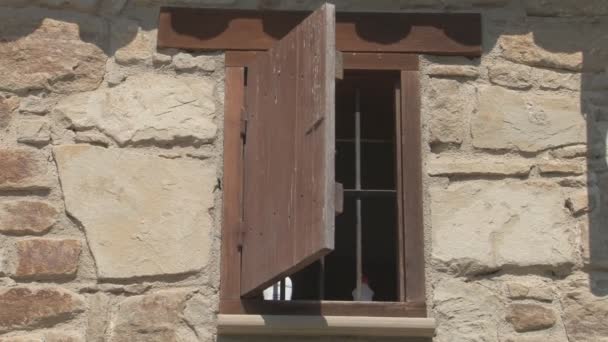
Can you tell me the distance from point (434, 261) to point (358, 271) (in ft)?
0.94

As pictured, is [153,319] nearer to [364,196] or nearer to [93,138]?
[93,138]

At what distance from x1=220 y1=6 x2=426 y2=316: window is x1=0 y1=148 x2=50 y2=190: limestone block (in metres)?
0.70

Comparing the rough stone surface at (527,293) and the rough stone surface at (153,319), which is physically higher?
the rough stone surface at (527,293)

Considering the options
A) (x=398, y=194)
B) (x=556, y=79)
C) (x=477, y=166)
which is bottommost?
(x=398, y=194)

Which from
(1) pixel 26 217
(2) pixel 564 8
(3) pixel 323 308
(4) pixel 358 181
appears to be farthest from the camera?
(2) pixel 564 8

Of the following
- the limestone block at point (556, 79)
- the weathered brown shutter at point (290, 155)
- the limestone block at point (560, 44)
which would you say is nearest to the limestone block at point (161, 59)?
the weathered brown shutter at point (290, 155)

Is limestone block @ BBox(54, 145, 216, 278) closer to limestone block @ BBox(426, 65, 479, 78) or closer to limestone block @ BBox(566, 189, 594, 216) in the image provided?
limestone block @ BBox(426, 65, 479, 78)

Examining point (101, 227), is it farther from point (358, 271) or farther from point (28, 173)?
point (358, 271)

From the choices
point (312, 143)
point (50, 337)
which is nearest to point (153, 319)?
point (50, 337)

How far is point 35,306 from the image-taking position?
15.7 feet

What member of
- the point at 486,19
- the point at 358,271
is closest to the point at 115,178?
the point at 358,271

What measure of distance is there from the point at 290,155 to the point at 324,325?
627 millimetres

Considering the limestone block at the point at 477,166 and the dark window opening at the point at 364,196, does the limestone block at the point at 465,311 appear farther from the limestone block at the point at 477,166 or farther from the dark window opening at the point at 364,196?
the limestone block at the point at 477,166

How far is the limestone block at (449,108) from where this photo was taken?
512 centimetres
